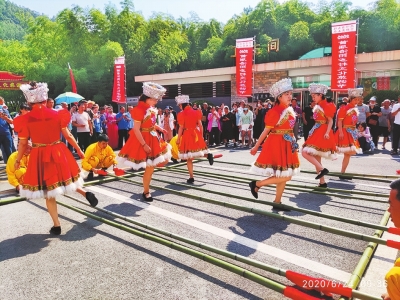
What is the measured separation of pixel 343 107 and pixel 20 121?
582 centimetres

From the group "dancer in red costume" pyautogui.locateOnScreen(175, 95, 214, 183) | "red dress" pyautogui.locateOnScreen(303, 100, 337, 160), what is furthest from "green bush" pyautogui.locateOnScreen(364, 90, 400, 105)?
"dancer in red costume" pyautogui.locateOnScreen(175, 95, 214, 183)

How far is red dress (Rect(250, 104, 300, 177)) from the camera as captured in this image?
15.2 ft

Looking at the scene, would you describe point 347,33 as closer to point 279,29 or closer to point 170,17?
point 279,29

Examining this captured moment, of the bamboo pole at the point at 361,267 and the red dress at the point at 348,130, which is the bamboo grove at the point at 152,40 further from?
the bamboo pole at the point at 361,267

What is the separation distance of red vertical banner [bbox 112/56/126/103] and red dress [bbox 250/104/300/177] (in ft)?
50.6

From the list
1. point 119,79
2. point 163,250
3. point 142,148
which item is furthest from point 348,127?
point 119,79

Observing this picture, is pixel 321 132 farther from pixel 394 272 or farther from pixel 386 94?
pixel 386 94

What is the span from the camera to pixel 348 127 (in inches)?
268

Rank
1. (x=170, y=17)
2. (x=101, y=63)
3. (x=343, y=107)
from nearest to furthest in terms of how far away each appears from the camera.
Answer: (x=343, y=107), (x=101, y=63), (x=170, y=17)

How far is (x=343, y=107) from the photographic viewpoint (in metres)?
6.79

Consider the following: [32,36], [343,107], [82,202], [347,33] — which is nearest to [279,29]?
[347,33]

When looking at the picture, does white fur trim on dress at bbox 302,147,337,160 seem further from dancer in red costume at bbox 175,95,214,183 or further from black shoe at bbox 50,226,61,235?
black shoe at bbox 50,226,61,235

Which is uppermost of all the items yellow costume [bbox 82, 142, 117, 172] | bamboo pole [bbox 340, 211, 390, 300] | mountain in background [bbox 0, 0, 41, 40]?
mountain in background [bbox 0, 0, 41, 40]

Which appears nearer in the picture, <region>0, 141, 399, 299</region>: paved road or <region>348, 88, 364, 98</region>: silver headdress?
<region>0, 141, 399, 299</region>: paved road
